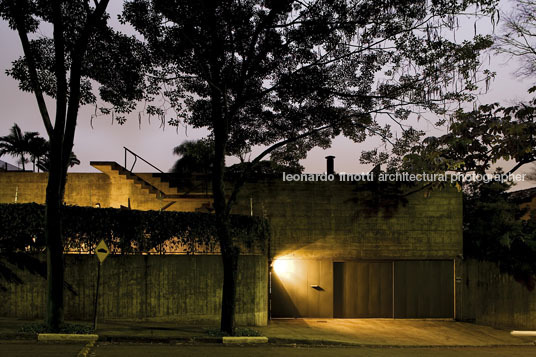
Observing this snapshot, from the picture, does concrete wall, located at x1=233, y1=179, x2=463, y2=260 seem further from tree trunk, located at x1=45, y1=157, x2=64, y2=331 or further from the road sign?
tree trunk, located at x1=45, y1=157, x2=64, y2=331

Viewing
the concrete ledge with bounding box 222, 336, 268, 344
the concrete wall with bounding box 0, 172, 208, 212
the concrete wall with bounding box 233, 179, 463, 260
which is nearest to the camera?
the concrete ledge with bounding box 222, 336, 268, 344

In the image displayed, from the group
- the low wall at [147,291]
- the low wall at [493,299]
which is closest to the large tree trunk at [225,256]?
the low wall at [147,291]

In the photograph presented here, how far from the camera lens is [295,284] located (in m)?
16.9

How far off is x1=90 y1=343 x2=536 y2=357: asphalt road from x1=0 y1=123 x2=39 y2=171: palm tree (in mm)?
33550

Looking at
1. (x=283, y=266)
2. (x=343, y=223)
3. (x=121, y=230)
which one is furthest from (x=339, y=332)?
(x=121, y=230)

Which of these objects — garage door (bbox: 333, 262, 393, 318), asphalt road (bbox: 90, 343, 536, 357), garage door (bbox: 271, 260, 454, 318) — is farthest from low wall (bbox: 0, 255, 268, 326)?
garage door (bbox: 333, 262, 393, 318)

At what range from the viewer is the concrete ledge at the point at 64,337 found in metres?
11.5

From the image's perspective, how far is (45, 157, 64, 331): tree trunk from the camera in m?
11.9

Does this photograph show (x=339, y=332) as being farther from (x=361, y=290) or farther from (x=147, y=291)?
(x=147, y=291)

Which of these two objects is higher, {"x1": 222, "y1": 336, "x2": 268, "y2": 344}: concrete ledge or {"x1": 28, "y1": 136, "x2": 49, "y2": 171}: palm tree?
{"x1": 28, "y1": 136, "x2": 49, "y2": 171}: palm tree

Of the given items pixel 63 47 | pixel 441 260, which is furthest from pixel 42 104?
pixel 441 260

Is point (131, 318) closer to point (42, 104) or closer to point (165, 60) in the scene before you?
point (42, 104)

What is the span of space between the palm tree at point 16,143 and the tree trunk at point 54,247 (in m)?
31.4

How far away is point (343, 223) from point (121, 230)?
7427 mm
